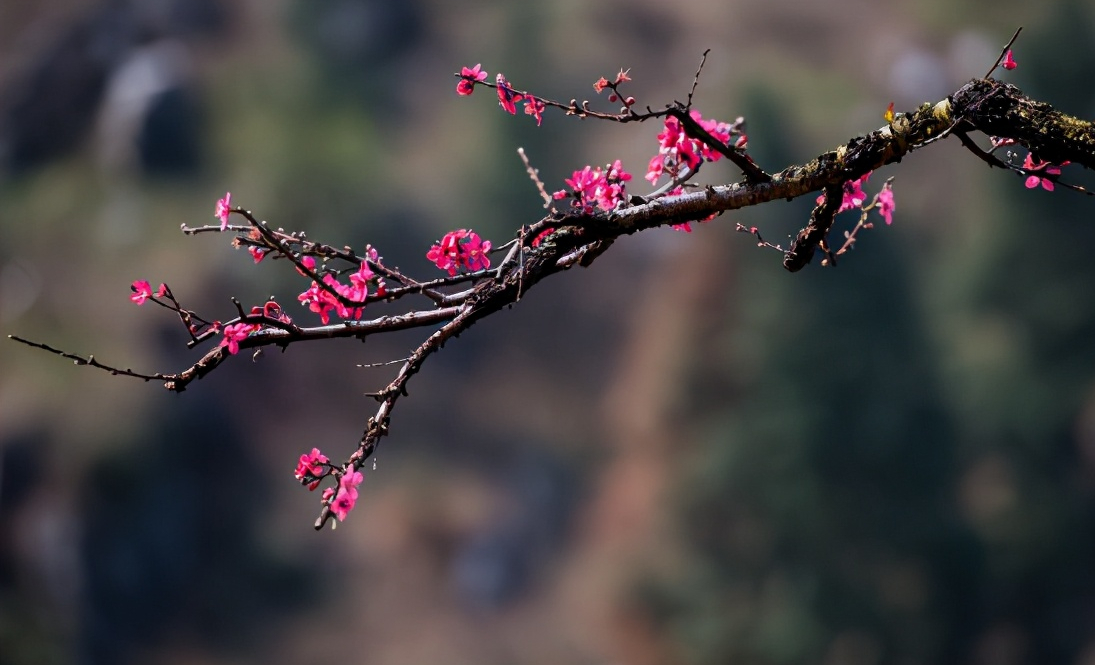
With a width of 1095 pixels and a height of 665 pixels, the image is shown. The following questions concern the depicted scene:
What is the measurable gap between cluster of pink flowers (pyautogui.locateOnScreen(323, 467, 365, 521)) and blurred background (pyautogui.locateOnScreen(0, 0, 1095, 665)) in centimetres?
996

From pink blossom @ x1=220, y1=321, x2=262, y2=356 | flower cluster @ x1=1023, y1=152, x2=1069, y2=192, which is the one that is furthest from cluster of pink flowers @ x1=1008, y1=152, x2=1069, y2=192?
pink blossom @ x1=220, y1=321, x2=262, y2=356

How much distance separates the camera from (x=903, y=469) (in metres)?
12.5

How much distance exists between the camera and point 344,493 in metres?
2.33

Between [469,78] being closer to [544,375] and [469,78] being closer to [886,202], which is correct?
[886,202]

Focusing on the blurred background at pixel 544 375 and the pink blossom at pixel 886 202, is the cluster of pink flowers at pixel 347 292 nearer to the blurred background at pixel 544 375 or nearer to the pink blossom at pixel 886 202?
the pink blossom at pixel 886 202

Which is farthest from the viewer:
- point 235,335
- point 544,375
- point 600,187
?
point 544,375

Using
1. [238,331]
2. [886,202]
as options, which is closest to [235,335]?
[238,331]

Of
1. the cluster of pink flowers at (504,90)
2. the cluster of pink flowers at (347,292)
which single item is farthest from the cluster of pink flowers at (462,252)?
the cluster of pink flowers at (504,90)

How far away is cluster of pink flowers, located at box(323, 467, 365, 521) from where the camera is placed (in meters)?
2.29

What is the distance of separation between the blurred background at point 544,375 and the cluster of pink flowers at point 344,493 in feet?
32.7

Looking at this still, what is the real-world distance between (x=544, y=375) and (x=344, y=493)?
12146 millimetres

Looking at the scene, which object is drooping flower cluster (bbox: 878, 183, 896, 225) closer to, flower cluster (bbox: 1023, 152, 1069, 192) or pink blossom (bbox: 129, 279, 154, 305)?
flower cluster (bbox: 1023, 152, 1069, 192)

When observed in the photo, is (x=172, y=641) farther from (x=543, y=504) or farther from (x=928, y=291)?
(x=928, y=291)

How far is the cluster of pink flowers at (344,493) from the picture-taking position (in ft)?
7.52
